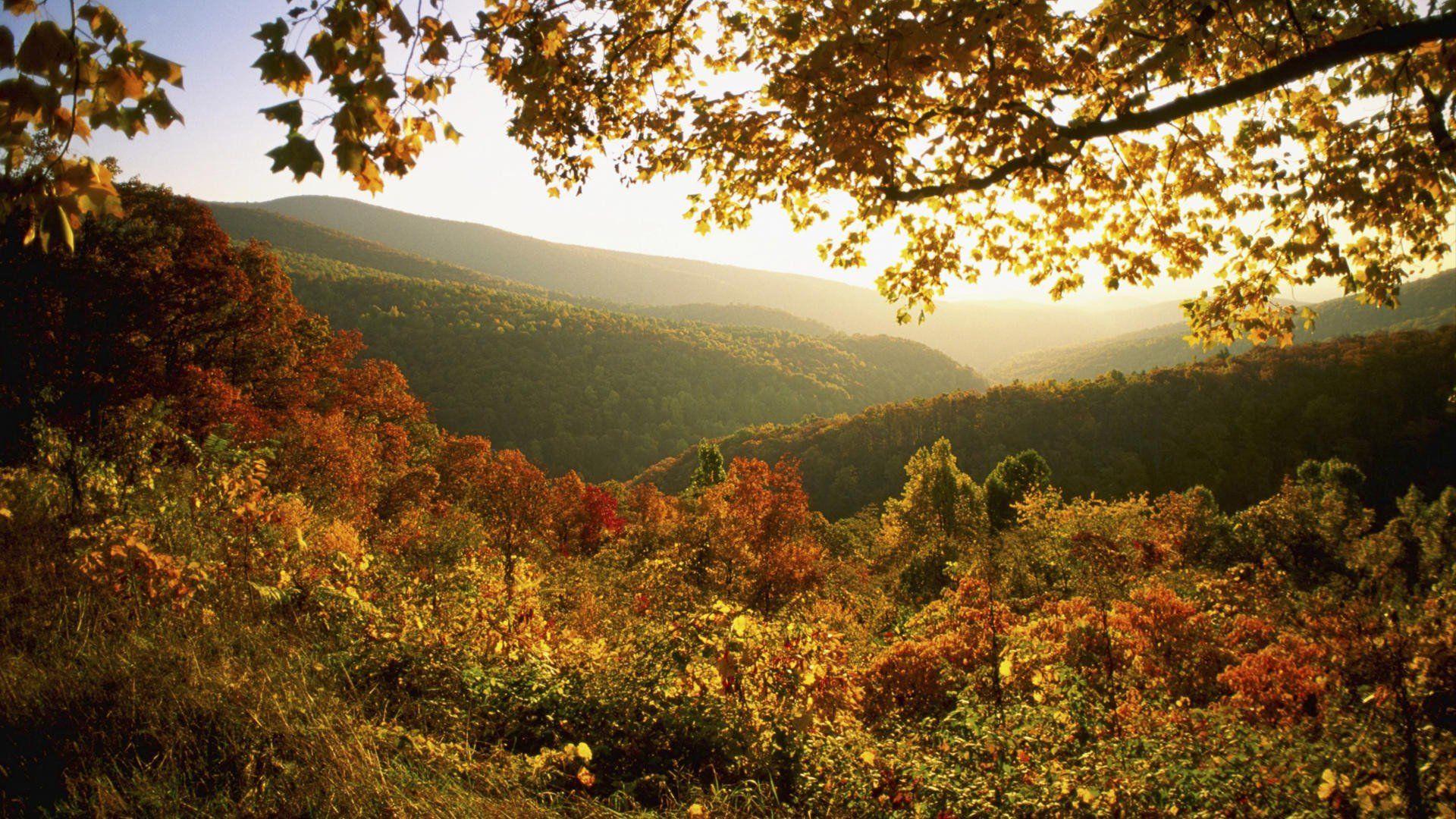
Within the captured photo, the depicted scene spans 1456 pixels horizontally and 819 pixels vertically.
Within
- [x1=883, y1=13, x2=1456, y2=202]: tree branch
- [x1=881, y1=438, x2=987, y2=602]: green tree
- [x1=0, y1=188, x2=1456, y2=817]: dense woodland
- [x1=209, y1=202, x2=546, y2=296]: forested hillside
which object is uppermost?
[x1=209, y1=202, x2=546, y2=296]: forested hillside

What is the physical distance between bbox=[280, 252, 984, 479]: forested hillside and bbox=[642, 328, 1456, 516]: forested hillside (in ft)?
67.4

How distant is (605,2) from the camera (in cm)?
→ 398

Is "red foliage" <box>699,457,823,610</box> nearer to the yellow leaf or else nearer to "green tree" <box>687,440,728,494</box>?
the yellow leaf

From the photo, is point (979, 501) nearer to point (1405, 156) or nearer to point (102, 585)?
point (1405, 156)

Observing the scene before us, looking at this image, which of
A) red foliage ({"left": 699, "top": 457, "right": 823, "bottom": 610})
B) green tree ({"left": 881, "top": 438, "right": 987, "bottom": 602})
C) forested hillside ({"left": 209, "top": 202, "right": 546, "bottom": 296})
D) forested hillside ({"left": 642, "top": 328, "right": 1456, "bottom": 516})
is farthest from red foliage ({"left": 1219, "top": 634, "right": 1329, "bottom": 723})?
forested hillside ({"left": 209, "top": 202, "right": 546, "bottom": 296})

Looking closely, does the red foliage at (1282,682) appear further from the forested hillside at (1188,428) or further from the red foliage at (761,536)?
the forested hillside at (1188,428)

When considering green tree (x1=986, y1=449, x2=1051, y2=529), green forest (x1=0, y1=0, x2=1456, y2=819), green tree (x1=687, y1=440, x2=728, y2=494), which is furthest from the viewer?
green tree (x1=687, y1=440, x2=728, y2=494)

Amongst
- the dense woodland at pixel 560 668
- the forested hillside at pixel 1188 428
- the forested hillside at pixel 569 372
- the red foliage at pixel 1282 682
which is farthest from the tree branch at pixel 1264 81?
the forested hillside at pixel 569 372

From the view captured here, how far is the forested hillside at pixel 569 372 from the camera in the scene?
3435 inches

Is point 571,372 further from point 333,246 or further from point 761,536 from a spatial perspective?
point 333,246

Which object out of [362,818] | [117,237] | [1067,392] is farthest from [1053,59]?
[1067,392]

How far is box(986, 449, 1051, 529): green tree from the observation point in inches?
1441

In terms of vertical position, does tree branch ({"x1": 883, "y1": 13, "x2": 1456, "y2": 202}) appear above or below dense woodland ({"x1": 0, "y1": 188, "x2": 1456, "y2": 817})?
above

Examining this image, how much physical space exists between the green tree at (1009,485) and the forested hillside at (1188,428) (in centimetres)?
2899
